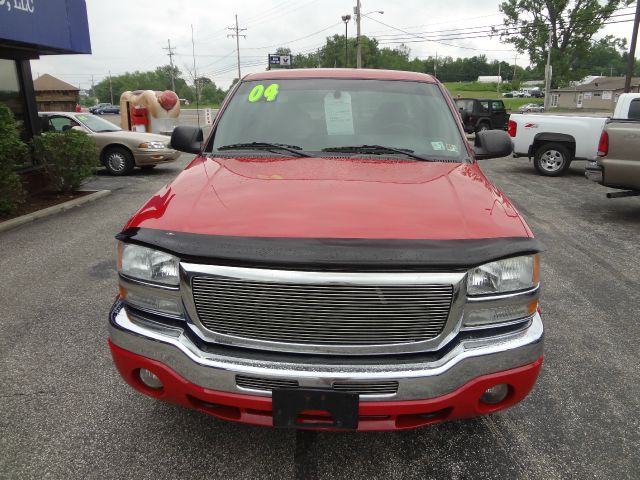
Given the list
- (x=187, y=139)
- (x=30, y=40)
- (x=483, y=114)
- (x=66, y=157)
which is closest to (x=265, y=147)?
(x=187, y=139)

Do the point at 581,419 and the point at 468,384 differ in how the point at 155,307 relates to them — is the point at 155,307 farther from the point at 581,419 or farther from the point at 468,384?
the point at 581,419

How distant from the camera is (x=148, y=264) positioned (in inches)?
82.7

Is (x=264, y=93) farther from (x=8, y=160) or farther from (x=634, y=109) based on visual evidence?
(x=634, y=109)

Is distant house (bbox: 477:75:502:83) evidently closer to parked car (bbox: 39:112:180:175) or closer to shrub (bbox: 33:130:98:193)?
parked car (bbox: 39:112:180:175)

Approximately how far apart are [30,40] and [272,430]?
28.0ft

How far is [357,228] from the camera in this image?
1997mm

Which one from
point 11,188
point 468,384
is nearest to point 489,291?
point 468,384

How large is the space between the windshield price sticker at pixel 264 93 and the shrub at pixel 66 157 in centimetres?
629

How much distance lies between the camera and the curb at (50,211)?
279 inches

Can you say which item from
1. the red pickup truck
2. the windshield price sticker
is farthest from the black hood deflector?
the windshield price sticker

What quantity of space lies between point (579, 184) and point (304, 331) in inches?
434

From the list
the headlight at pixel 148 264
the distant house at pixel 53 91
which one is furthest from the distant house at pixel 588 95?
the headlight at pixel 148 264

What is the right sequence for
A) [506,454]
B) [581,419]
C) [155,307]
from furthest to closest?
1. [581,419]
2. [506,454]
3. [155,307]

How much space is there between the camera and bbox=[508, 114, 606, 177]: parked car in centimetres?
1166
